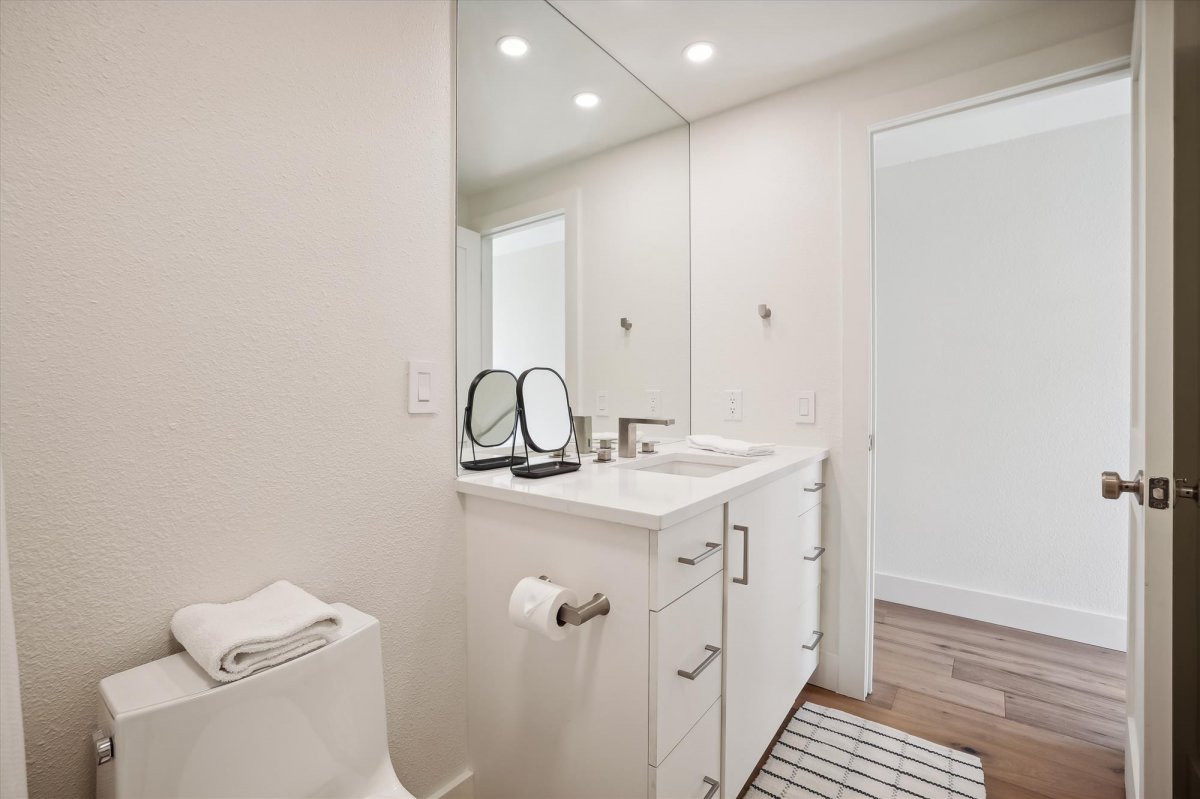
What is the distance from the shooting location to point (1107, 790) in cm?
149

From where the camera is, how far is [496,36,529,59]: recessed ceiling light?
5.15ft

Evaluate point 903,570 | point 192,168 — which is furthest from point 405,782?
point 903,570

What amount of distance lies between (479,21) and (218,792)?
1.78 meters

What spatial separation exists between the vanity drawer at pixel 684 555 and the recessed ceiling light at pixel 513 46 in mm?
1428

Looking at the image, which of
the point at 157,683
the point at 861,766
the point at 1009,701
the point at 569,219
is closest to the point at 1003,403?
the point at 1009,701

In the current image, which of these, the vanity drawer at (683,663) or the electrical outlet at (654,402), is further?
the electrical outlet at (654,402)

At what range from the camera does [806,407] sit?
6.77ft

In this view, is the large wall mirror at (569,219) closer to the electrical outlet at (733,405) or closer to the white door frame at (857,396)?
the electrical outlet at (733,405)

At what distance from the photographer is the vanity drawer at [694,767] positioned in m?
1.08

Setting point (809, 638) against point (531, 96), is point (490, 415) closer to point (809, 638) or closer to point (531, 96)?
point (531, 96)

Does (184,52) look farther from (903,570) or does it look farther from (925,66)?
(903,570)

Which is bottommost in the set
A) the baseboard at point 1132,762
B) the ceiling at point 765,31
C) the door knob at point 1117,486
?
the baseboard at point 1132,762

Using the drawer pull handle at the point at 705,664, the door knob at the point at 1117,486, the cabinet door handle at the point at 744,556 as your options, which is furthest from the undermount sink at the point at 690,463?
the door knob at the point at 1117,486

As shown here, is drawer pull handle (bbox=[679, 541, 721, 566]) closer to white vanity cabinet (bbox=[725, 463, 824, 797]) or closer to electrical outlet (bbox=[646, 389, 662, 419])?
white vanity cabinet (bbox=[725, 463, 824, 797])
